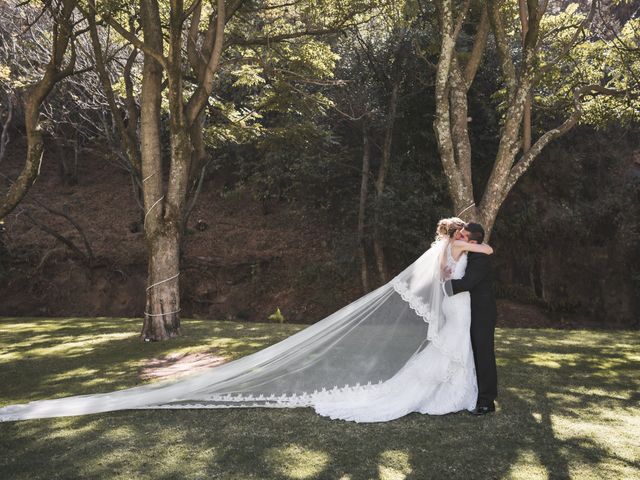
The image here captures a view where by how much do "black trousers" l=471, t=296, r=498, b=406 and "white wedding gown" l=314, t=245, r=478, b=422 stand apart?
0.07 metres

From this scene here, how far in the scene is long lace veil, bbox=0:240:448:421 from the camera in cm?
600

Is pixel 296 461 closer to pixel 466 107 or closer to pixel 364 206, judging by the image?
pixel 466 107

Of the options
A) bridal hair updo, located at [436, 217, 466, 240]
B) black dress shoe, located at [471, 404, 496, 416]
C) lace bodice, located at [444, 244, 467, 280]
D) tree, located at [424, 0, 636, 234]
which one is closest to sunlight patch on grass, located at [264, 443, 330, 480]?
black dress shoe, located at [471, 404, 496, 416]

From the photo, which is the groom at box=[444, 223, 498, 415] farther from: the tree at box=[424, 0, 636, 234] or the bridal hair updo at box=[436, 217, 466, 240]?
the tree at box=[424, 0, 636, 234]

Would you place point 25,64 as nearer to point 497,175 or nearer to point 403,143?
point 403,143

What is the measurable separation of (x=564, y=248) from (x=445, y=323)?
527 inches

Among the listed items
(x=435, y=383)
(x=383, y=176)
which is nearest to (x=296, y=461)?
(x=435, y=383)

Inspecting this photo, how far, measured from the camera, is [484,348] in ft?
19.6

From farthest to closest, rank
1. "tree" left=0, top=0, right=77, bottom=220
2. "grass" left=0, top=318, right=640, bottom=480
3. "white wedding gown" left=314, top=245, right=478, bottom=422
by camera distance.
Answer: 1. "tree" left=0, top=0, right=77, bottom=220
2. "white wedding gown" left=314, top=245, right=478, bottom=422
3. "grass" left=0, top=318, right=640, bottom=480

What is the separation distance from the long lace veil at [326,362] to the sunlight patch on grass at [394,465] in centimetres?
139

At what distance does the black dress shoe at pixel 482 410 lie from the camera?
18.9 ft

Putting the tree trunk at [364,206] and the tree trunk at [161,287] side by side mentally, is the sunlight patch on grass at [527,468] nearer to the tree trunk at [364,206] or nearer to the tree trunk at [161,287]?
the tree trunk at [161,287]

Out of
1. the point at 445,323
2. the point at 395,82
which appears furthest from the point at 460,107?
the point at 395,82

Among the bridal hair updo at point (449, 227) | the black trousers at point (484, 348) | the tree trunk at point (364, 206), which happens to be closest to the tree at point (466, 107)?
the bridal hair updo at point (449, 227)
